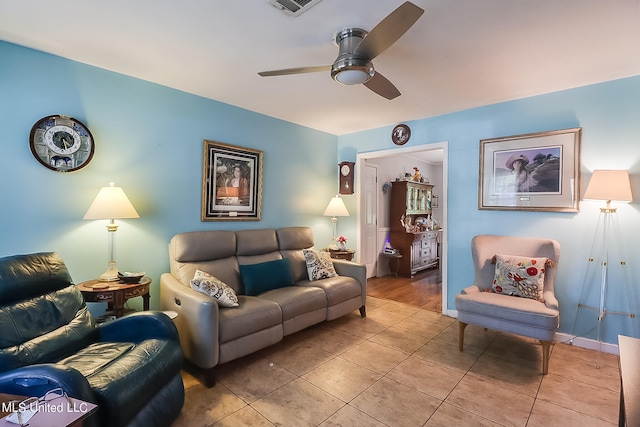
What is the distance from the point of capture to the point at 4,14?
1.85 m

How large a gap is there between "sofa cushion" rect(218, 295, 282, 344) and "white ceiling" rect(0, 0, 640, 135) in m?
2.02

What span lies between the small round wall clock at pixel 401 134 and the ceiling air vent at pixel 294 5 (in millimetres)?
2600

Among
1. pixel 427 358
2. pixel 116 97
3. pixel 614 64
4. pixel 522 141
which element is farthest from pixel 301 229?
pixel 614 64

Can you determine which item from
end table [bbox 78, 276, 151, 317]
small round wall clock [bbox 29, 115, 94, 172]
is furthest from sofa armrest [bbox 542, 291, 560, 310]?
small round wall clock [bbox 29, 115, 94, 172]

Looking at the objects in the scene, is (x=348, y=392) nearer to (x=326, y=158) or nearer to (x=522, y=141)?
(x=522, y=141)

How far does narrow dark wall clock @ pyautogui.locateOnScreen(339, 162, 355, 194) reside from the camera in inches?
185

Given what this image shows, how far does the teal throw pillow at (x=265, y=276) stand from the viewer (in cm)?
300

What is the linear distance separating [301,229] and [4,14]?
10.1 feet

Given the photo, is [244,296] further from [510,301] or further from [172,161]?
[510,301]

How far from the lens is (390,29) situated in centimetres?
153

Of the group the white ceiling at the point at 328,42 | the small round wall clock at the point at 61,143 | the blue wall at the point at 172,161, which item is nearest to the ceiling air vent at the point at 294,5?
the white ceiling at the point at 328,42

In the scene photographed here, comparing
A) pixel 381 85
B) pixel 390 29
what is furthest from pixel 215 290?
pixel 390 29
